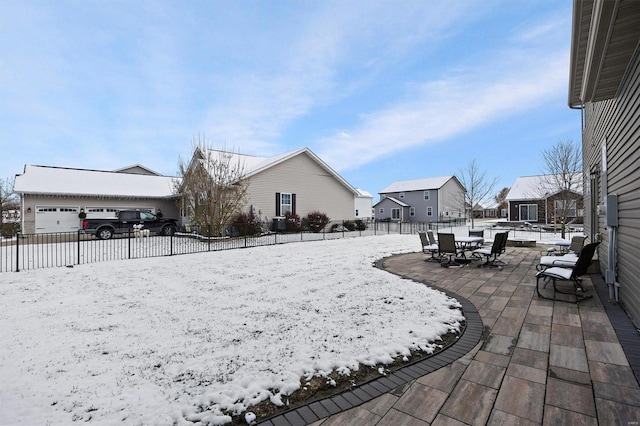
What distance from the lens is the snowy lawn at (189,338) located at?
2326 millimetres

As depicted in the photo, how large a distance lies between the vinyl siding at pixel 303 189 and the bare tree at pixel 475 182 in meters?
12.5

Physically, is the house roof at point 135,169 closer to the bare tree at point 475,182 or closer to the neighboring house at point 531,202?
the bare tree at point 475,182

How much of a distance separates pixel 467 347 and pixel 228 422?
253 centimetres

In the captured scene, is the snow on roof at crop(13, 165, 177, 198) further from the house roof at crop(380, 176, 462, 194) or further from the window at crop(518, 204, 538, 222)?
the window at crop(518, 204, 538, 222)

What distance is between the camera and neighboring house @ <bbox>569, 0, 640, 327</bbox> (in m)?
3.14

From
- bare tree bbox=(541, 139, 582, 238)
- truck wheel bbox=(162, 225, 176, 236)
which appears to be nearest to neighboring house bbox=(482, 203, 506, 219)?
bare tree bbox=(541, 139, 582, 238)

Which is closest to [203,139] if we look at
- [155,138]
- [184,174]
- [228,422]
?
[184,174]

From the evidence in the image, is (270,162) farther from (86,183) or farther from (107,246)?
(86,183)

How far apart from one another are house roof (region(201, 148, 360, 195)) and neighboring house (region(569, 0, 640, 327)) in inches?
608

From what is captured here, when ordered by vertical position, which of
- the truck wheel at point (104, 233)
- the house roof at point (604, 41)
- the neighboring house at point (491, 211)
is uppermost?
the house roof at point (604, 41)

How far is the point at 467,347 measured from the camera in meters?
3.18

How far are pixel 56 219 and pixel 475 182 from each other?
110 ft

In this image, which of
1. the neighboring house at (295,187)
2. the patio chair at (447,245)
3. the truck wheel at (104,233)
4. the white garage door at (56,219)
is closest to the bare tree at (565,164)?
the neighboring house at (295,187)

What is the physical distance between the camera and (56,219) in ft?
60.4
